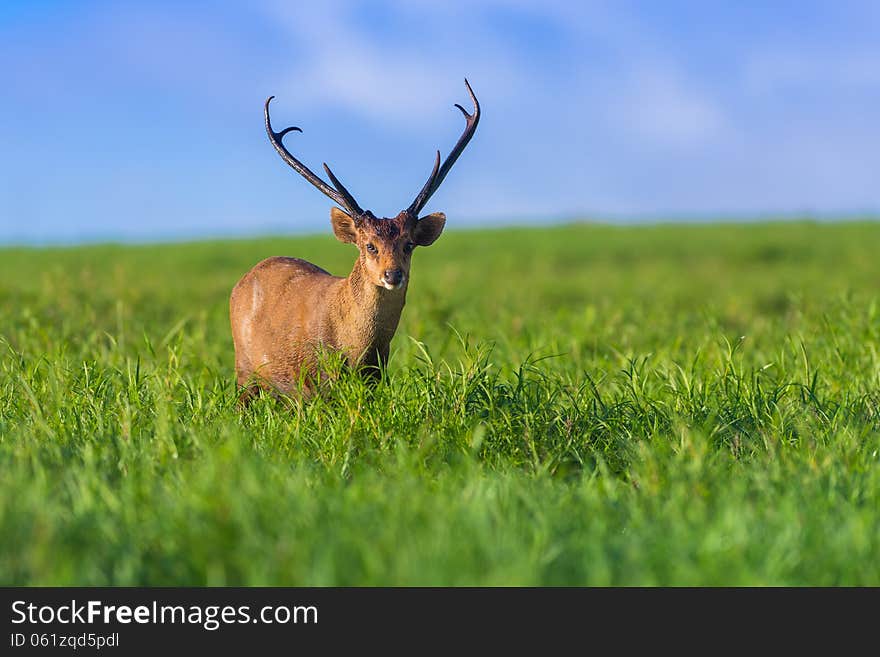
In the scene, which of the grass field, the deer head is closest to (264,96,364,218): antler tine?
the deer head

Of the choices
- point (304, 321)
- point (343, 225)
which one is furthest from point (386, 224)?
point (304, 321)

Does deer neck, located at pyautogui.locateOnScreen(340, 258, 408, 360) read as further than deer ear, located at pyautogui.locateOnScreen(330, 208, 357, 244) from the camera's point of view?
No

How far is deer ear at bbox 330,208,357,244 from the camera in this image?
5133 millimetres

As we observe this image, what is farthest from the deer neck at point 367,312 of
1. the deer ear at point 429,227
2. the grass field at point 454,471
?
the deer ear at point 429,227

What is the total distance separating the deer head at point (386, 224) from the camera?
15.8 feet

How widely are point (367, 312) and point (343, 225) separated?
1.88 feet

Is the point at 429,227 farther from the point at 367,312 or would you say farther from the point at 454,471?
the point at 454,471

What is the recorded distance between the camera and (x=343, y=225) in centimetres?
519

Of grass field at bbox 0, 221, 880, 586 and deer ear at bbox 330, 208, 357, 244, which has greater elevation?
deer ear at bbox 330, 208, 357, 244

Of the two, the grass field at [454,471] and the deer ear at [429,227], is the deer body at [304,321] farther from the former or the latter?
the deer ear at [429,227]

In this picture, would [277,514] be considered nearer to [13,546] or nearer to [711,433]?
[13,546]

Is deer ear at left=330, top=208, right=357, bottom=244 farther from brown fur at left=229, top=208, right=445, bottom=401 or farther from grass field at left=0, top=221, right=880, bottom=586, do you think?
grass field at left=0, top=221, right=880, bottom=586

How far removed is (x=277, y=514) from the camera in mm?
3049
